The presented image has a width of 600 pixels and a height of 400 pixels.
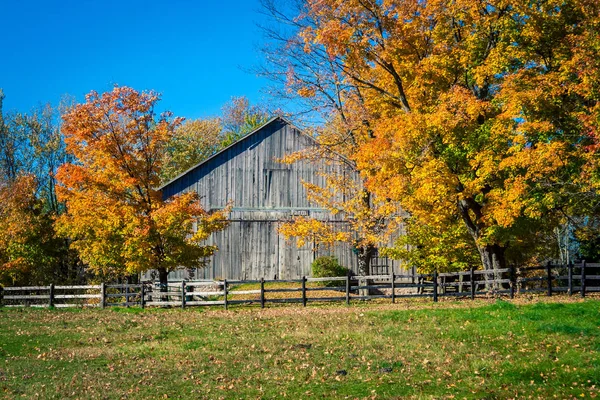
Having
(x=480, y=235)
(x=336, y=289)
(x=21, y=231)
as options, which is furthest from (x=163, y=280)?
(x=480, y=235)

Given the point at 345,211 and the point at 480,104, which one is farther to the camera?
the point at 345,211

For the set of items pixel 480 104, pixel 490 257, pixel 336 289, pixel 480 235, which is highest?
pixel 480 104

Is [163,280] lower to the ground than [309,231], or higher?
lower

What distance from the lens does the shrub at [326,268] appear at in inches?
1350

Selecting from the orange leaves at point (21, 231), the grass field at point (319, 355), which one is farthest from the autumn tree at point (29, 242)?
the grass field at point (319, 355)

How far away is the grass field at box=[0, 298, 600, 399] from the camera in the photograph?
1220 cm

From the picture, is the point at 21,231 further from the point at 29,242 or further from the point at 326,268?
the point at 326,268

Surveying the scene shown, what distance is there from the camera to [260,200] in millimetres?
37875

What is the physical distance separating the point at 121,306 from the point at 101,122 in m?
7.77

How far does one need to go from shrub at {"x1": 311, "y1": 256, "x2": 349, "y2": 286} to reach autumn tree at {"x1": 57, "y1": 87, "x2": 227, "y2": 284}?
7719mm

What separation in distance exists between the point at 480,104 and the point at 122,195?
14.9 meters

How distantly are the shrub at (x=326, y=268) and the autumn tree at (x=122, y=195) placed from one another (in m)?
7.72

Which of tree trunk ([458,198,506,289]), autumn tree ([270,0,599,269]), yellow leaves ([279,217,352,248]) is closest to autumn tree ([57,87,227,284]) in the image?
yellow leaves ([279,217,352,248])

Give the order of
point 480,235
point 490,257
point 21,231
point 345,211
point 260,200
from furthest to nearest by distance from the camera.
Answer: point 260,200 < point 21,231 < point 345,211 < point 490,257 < point 480,235
